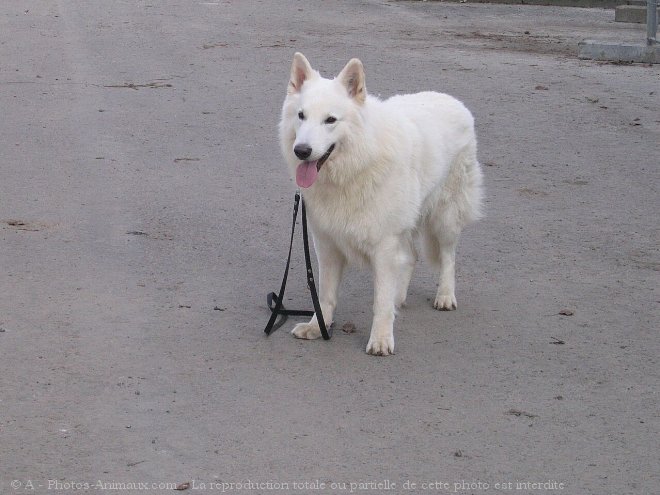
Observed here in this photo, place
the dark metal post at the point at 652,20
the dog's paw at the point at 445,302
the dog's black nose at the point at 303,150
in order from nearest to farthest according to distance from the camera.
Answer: the dog's black nose at the point at 303,150
the dog's paw at the point at 445,302
the dark metal post at the point at 652,20

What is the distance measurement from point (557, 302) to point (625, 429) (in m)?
1.87

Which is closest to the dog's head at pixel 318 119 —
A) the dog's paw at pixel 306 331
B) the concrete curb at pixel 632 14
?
the dog's paw at pixel 306 331

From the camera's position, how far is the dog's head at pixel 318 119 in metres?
5.77

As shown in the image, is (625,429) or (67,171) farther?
(67,171)

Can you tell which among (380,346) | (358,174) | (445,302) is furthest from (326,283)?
(445,302)

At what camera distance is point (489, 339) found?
6.29 meters

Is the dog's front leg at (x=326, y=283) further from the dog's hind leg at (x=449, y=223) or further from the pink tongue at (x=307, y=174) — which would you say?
the dog's hind leg at (x=449, y=223)

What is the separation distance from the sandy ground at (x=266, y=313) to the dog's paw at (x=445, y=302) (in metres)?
0.08

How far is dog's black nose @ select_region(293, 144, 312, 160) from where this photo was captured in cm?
569

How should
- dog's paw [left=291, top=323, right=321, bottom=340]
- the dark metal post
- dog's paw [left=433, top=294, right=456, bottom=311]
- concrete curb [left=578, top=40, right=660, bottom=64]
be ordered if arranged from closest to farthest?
dog's paw [left=291, top=323, right=321, bottom=340]
dog's paw [left=433, top=294, right=456, bottom=311]
the dark metal post
concrete curb [left=578, top=40, right=660, bottom=64]

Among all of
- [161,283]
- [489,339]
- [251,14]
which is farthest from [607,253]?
[251,14]

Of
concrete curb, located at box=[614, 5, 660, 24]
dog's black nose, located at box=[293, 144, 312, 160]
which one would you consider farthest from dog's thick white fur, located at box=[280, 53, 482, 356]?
concrete curb, located at box=[614, 5, 660, 24]

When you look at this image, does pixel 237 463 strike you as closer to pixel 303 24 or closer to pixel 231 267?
pixel 231 267

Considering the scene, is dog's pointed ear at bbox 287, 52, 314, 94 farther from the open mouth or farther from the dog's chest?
the dog's chest
